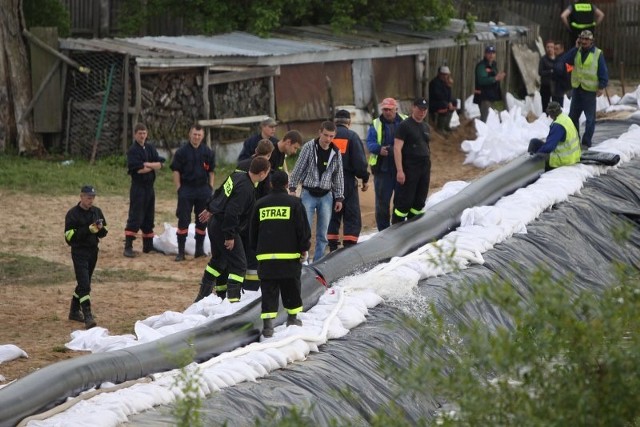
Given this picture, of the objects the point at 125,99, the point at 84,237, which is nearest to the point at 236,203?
→ the point at 84,237

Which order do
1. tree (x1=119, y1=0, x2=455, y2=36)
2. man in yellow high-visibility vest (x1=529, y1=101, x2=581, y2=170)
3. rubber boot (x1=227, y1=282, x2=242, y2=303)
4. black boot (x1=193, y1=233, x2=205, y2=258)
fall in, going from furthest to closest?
tree (x1=119, y1=0, x2=455, y2=36) → man in yellow high-visibility vest (x1=529, y1=101, x2=581, y2=170) → black boot (x1=193, y1=233, x2=205, y2=258) → rubber boot (x1=227, y1=282, x2=242, y2=303)

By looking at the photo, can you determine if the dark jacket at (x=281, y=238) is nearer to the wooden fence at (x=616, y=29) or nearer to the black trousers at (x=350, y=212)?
the black trousers at (x=350, y=212)

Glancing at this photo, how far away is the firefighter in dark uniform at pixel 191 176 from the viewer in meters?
16.4

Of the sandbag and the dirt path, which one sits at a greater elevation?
the sandbag

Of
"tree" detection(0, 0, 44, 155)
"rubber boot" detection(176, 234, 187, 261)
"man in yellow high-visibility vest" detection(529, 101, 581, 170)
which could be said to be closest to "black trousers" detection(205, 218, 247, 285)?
"rubber boot" detection(176, 234, 187, 261)

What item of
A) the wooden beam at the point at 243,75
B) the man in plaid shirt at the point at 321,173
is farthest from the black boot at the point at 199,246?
the wooden beam at the point at 243,75

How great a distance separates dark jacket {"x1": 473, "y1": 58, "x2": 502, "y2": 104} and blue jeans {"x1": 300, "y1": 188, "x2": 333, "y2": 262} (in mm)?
12036

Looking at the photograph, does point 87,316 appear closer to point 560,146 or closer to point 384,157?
point 384,157

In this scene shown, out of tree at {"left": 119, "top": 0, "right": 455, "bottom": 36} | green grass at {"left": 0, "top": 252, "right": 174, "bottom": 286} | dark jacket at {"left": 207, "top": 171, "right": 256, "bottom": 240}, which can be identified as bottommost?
green grass at {"left": 0, "top": 252, "right": 174, "bottom": 286}

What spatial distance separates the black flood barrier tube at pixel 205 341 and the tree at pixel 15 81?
967cm

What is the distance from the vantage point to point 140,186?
1688 cm

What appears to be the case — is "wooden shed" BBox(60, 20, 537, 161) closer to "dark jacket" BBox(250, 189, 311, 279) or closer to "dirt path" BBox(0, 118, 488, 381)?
"dirt path" BBox(0, 118, 488, 381)

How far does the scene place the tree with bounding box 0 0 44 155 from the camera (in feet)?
75.7

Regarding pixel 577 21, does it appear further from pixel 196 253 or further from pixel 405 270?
pixel 405 270
